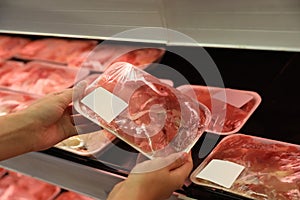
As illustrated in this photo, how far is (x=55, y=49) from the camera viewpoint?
2.15 meters

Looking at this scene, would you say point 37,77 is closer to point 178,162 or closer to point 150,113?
point 150,113

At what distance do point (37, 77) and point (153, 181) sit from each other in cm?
109

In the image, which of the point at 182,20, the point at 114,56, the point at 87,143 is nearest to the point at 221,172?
the point at 87,143

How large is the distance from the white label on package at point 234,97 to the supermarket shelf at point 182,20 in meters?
0.26

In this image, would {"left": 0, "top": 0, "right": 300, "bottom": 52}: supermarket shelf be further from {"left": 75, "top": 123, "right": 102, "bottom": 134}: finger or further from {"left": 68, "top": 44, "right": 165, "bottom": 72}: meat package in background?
{"left": 75, "top": 123, "right": 102, "bottom": 134}: finger

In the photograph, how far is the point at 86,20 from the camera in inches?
78.8

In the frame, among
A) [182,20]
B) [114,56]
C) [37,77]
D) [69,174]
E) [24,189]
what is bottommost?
[24,189]

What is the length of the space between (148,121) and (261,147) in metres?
0.36

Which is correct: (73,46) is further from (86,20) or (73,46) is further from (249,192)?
(249,192)

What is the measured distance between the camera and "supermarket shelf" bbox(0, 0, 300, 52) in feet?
5.19

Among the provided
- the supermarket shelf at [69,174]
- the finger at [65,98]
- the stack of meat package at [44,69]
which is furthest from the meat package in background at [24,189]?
the finger at [65,98]

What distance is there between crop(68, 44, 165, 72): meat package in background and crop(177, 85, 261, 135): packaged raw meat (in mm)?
333

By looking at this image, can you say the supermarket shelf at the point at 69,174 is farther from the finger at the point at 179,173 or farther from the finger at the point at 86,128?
the finger at the point at 179,173

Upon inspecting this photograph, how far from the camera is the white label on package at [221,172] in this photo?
1209mm
